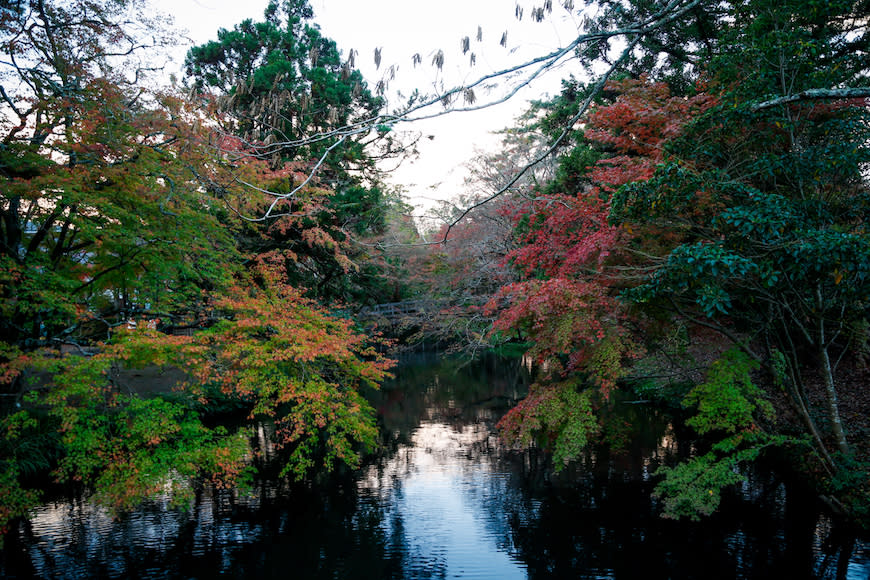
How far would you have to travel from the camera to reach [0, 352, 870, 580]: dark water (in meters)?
6.62

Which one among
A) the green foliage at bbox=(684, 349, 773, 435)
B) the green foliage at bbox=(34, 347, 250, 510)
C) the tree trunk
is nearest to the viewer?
the green foliage at bbox=(34, 347, 250, 510)

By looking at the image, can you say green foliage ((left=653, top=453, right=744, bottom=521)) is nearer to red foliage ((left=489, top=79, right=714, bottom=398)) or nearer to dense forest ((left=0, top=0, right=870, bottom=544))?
dense forest ((left=0, top=0, right=870, bottom=544))

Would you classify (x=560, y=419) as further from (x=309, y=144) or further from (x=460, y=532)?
(x=309, y=144)

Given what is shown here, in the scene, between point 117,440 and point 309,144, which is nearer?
point 117,440

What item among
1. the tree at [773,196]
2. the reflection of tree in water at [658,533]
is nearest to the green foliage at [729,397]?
the tree at [773,196]

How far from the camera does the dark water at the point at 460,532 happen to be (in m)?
6.62

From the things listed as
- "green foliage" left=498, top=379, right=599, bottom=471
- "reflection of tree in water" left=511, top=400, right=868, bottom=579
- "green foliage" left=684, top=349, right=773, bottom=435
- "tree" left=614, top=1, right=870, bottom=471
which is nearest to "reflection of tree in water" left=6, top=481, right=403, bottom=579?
"reflection of tree in water" left=511, top=400, right=868, bottom=579

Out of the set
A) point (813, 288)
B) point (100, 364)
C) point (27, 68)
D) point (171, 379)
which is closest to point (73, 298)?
point (100, 364)

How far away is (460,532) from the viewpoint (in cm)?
780

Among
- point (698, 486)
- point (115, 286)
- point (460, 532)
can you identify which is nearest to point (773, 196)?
point (698, 486)

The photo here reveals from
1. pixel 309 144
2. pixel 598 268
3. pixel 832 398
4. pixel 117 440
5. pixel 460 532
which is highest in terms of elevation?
pixel 309 144

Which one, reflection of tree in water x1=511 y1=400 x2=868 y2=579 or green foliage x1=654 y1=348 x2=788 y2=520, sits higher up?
green foliage x1=654 y1=348 x2=788 y2=520

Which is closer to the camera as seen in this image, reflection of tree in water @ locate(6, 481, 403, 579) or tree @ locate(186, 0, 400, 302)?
reflection of tree in water @ locate(6, 481, 403, 579)

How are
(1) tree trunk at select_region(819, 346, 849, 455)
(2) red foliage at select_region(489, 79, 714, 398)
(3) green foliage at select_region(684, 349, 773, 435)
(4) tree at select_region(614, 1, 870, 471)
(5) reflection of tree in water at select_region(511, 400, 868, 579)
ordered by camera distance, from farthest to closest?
(2) red foliage at select_region(489, 79, 714, 398)
(1) tree trunk at select_region(819, 346, 849, 455)
(3) green foliage at select_region(684, 349, 773, 435)
(5) reflection of tree in water at select_region(511, 400, 868, 579)
(4) tree at select_region(614, 1, 870, 471)
